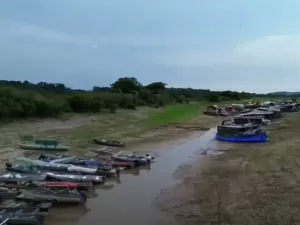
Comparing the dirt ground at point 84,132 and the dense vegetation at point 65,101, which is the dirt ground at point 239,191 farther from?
the dense vegetation at point 65,101

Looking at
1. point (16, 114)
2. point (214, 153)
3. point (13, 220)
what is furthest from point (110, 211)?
point (16, 114)

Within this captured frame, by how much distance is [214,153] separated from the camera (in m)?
33.6

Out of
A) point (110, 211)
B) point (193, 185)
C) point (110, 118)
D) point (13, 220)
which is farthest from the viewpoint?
point (110, 118)

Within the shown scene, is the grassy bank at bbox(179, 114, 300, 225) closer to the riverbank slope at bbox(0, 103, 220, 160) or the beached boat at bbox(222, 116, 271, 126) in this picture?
the riverbank slope at bbox(0, 103, 220, 160)

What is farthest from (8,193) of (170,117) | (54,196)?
(170,117)

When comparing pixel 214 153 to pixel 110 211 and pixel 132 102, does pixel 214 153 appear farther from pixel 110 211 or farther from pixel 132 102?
pixel 132 102

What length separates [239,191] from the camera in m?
20.4

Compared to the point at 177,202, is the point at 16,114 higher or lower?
higher

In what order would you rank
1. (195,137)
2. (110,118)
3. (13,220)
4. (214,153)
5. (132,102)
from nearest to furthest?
(13,220) → (214,153) → (195,137) → (110,118) → (132,102)

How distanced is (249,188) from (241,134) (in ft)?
66.5

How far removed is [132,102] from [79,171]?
5295 centimetres

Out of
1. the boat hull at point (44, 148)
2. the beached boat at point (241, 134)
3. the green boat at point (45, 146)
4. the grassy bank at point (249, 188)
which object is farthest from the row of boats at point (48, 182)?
the beached boat at point (241, 134)

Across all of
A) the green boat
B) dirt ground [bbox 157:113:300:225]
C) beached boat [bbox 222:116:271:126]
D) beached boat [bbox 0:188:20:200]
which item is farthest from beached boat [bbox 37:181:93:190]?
Result: beached boat [bbox 222:116:271:126]

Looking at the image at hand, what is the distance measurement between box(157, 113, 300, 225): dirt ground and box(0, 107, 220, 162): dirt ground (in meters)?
9.80
